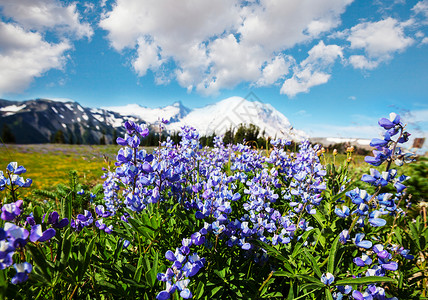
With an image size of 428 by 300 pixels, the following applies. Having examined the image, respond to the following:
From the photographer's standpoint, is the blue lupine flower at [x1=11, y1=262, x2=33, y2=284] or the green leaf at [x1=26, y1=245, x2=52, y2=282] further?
the green leaf at [x1=26, y1=245, x2=52, y2=282]

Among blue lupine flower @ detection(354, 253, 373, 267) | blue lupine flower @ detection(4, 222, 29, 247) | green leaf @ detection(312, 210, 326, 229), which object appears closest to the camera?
blue lupine flower @ detection(4, 222, 29, 247)

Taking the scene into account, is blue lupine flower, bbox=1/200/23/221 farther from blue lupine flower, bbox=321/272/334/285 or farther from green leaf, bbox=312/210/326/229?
green leaf, bbox=312/210/326/229

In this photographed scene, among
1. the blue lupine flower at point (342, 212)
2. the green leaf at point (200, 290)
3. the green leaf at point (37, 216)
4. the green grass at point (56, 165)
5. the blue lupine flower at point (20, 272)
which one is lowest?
the green grass at point (56, 165)

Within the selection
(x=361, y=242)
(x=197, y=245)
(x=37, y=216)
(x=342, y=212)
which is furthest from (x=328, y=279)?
(x=37, y=216)

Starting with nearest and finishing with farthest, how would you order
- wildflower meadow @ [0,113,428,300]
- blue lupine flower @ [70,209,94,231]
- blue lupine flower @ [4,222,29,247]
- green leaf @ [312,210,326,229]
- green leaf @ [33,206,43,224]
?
blue lupine flower @ [4,222,29,247], wildflower meadow @ [0,113,428,300], green leaf @ [33,206,43,224], blue lupine flower @ [70,209,94,231], green leaf @ [312,210,326,229]

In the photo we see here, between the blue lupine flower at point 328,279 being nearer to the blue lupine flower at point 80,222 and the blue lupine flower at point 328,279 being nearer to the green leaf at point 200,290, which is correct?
the green leaf at point 200,290

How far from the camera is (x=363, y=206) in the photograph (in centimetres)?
151

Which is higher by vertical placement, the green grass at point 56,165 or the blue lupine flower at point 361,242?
the blue lupine flower at point 361,242

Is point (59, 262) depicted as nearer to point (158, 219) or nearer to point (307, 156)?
point (158, 219)

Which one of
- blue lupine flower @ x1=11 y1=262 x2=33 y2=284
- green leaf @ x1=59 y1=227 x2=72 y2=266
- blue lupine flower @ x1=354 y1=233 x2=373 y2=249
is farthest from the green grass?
Result: blue lupine flower @ x1=354 y1=233 x2=373 y2=249

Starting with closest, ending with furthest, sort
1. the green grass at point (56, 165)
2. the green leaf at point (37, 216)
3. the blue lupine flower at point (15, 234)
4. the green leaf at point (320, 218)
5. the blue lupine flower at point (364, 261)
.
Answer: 1. the blue lupine flower at point (15, 234)
2. the green leaf at point (37, 216)
3. the blue lupine flower at point (364, 261)
4. the green leaf at point (320, 218)
5. the green grass at point (56, 165)

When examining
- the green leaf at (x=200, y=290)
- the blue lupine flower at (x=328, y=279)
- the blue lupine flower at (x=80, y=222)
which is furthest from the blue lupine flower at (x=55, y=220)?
the blue lupine flower at (x=328, y=279)

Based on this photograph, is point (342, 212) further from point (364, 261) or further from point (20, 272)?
point (20, 272)

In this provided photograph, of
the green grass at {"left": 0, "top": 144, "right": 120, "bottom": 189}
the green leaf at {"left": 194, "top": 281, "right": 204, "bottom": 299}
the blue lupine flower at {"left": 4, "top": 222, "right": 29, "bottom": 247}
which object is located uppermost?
the blue lupine flower at {"left": 4, "top": 222, "right": 29, "bottom": 247}
